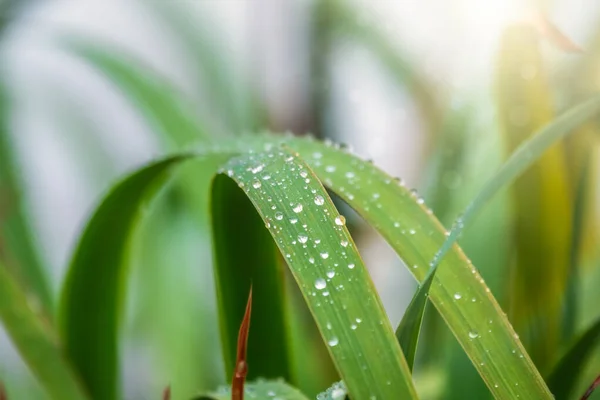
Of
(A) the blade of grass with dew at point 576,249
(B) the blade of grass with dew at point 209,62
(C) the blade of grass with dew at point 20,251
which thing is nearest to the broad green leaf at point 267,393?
(A) the blade of grass with dew at point 576,249

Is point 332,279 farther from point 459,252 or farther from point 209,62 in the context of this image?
point 209,62

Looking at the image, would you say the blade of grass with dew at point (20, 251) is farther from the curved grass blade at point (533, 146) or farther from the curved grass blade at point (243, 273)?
the curved grass blade at point (533, 146)

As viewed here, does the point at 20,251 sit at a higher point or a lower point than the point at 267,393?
higher

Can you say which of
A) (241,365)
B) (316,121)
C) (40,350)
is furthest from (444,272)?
(316,121)

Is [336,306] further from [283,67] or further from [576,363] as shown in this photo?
[283,67]

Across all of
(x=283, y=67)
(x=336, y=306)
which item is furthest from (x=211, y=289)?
(x=336, y=306)
